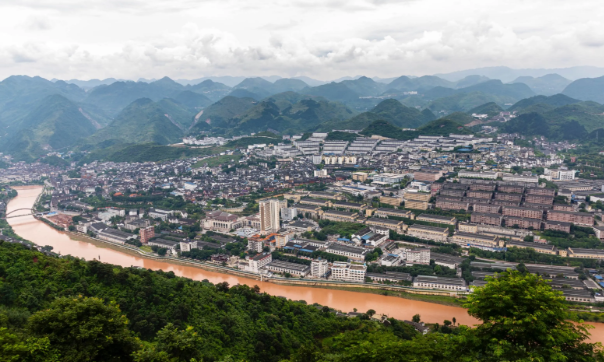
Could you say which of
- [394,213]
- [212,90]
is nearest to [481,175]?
[394,213]

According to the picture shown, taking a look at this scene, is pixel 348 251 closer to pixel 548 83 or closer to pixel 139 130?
pixel 139 130

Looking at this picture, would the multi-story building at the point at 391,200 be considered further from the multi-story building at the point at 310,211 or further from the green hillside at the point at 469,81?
the green hillside at the point at 469,81

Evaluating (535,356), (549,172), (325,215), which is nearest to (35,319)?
(535,356)

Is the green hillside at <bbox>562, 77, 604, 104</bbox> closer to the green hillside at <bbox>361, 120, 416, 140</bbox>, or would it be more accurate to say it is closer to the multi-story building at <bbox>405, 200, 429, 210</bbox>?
the green hillside at <bbox>361, 120, 416, 140</bbox>

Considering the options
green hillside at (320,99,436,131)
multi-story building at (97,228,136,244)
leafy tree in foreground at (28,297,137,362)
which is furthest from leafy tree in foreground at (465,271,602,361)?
green hillside at (320,99,436,131)

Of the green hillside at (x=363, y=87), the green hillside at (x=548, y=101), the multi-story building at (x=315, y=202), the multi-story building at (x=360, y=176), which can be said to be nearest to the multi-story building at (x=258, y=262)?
the multi-story building at (x=315, y=202)

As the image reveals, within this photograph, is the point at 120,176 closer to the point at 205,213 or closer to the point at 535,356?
the point at 205,213
